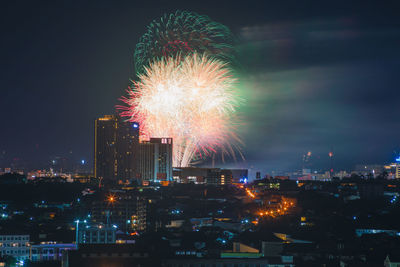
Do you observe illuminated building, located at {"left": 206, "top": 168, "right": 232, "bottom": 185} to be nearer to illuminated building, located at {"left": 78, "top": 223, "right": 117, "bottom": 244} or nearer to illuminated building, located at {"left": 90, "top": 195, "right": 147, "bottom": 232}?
illuminated building, located at {"left": 90, "top": 195, "right": 147, "bottom": 232}

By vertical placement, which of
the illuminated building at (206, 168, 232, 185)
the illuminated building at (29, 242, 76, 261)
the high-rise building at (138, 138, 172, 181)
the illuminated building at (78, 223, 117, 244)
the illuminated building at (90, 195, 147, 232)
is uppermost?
the high-rise building at (138, 138, 172, 181)

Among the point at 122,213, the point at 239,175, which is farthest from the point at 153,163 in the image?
the point at 122,213

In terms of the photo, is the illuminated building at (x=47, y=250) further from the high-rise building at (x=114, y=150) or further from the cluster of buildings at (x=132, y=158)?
the high-rise building at (x=114, y=150)

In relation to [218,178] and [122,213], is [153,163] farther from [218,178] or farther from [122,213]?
[122,213]

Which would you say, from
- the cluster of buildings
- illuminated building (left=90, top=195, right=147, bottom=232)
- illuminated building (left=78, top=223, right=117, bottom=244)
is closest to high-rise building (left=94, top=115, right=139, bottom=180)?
the cluster of buildings

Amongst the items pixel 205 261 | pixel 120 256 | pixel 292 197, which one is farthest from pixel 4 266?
pixel 292 197

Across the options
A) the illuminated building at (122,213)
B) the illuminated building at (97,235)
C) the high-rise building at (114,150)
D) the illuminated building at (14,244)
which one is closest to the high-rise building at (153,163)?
the high-rise building at (114,150)

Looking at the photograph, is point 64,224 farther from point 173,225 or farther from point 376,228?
point 376,228
